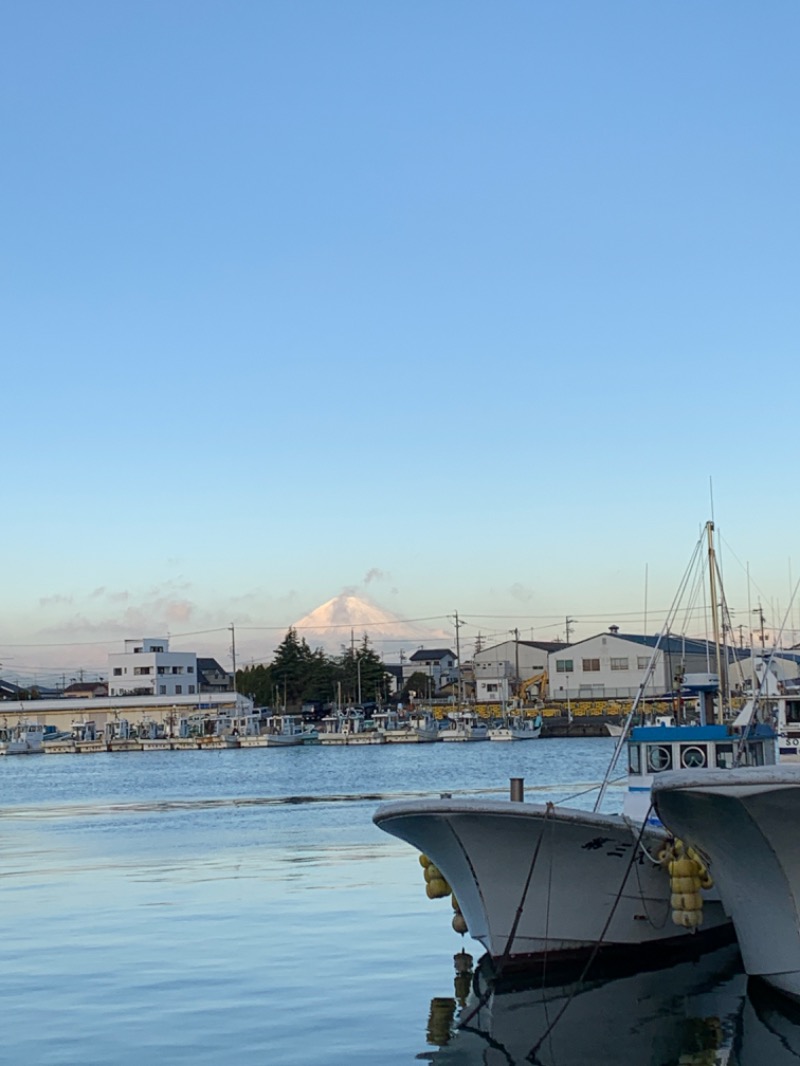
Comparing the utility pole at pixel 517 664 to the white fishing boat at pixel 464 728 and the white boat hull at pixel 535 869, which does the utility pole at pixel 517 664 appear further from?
the white boat hull at pixel 535 869

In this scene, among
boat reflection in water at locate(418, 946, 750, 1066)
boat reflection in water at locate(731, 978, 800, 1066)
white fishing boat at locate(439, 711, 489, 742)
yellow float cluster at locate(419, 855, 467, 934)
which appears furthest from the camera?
white fishing boat at locate(439, 711, 489, 742)

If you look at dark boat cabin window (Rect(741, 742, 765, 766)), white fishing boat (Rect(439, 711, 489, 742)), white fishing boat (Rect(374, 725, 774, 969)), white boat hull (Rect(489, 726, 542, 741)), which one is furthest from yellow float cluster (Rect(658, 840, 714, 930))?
white fishing boat (Rect(439, 711, 489, 742))

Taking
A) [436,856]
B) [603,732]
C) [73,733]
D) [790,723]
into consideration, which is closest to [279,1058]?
[436,856]

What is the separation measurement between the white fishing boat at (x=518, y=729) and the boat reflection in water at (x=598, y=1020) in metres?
129

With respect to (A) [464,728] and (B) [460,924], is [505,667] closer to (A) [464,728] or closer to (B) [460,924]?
(A) [464,728]

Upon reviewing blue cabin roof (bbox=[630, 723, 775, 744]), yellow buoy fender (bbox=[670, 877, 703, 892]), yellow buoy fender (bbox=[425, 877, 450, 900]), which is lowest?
yellow buoy fender (bbox=[425, 877, 450, 900])

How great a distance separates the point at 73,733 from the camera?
550 ft

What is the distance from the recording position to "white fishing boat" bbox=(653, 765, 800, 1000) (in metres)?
16.9

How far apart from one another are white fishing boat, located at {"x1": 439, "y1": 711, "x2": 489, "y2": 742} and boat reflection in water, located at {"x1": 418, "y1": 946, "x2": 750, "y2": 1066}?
428 ft

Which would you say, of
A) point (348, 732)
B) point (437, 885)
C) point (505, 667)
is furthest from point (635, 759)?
point (505, 667)

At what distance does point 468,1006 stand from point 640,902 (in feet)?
12.1

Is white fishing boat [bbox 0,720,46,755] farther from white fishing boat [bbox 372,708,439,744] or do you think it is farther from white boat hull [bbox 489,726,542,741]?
white boat hull [bbox 489,726,542,741]

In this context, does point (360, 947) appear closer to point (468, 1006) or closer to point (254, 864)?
point (468, 1006)

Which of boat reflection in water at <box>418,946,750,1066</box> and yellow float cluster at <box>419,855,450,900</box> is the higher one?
yellow float cluster at <box>419,855,450,900</box>
